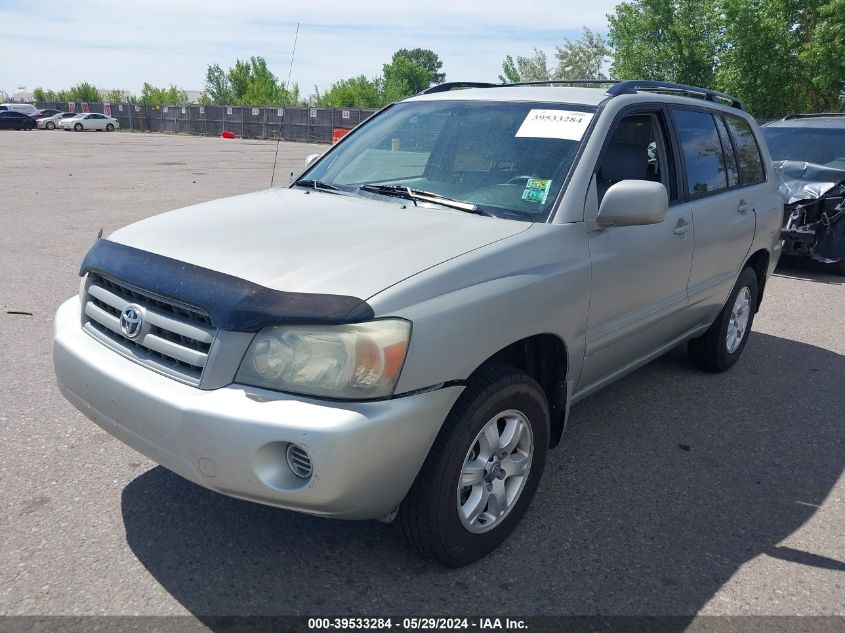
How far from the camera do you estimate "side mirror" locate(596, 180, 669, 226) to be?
3258 mm

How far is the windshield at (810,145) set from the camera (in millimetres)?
9219

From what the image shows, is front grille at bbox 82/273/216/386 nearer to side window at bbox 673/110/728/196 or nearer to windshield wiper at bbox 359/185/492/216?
windshield wiper at bbox 359/185/492/216

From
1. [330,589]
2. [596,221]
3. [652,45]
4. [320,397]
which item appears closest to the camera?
[320,397]

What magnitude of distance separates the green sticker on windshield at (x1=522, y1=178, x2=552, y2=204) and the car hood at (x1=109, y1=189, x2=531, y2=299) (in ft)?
0.72

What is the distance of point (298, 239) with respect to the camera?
294 centimetres

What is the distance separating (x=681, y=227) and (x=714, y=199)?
0.62 meters

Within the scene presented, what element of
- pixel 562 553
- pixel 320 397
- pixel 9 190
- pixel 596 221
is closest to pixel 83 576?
pixel 320 397

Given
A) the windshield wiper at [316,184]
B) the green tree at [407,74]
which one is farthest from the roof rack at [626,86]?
the green tree at [407,74]

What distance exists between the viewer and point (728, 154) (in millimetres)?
4922

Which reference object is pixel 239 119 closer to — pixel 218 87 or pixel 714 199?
pixel 218 87

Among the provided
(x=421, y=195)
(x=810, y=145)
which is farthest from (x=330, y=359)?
(x=810, y=145)

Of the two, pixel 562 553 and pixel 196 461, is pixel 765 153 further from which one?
pixel 196 461

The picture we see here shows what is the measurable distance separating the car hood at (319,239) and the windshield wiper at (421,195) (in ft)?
0.16

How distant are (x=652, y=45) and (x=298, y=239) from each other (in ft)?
128
